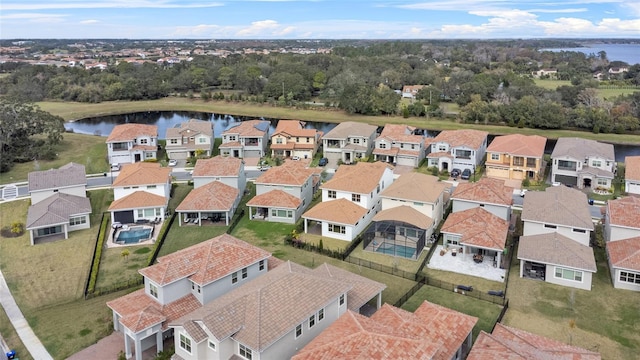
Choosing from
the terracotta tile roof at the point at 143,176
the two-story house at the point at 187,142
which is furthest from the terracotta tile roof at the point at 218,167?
the two-story house at the point at 187,142

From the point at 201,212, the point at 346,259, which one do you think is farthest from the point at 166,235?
the point at 346,259

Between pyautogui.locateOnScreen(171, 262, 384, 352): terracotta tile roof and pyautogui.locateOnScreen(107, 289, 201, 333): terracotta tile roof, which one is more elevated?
pyautogui.locateOnScreen(171, 262, 384, 352): terracotta tile roof

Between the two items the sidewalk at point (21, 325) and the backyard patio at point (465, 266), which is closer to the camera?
the sidewalk at point (21, 325)

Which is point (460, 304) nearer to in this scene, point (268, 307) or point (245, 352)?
point (268, 307)

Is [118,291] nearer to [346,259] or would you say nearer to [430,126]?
[346,259]

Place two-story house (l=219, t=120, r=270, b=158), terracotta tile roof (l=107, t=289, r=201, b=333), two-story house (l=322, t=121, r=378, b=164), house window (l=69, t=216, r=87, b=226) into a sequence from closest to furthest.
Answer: terracotta tile roof (l=107, t=289, r=201, b=333)
house window (l=69, t=216, r=87, b=226)
two-story house (l=322, t=121, r=378, b=164)
two-story house (l=219, t=120, r=270, b=158)

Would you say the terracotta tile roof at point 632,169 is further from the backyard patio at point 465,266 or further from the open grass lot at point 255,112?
the open grass lot at point 255,112

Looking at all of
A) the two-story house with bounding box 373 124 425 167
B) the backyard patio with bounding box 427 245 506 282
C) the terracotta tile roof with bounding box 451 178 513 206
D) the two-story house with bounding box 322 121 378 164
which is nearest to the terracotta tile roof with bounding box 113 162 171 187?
the two-story house with bounding box 322 121 378 164

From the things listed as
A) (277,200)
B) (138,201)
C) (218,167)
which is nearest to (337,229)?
(277,200)

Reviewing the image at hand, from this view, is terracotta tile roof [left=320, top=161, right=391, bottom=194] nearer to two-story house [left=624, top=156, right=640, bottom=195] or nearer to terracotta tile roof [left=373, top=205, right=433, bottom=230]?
terracotta tile roof [left=373, top=205, right=433, bottom=230]
